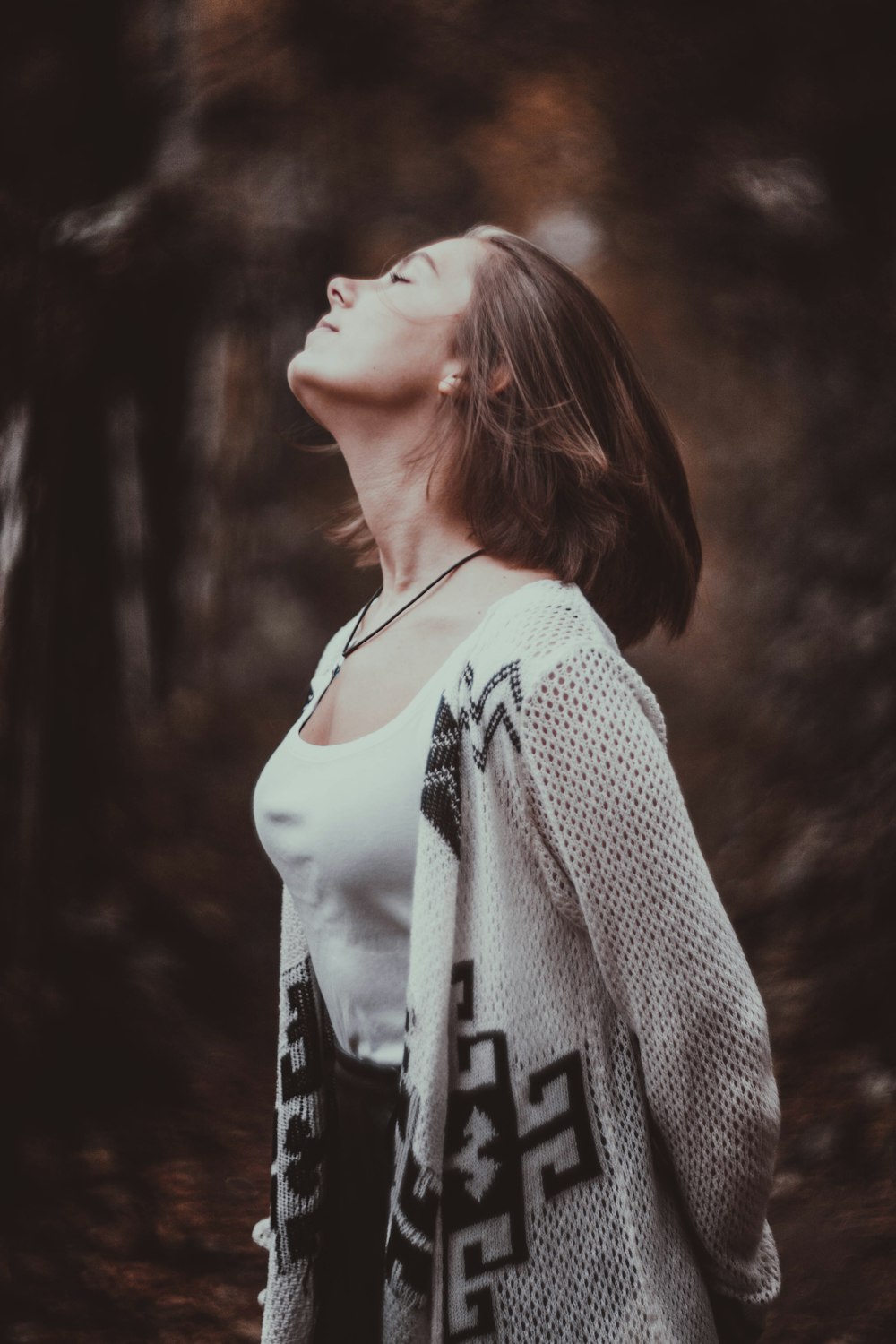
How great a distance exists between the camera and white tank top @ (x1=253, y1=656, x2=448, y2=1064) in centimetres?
75

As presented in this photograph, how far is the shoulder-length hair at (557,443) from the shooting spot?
0.89m

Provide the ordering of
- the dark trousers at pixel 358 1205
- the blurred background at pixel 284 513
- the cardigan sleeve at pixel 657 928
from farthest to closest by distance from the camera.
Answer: the blurred background at pixel 284 513 → the dark trousers at pixel 358 1205 → the cardigan sleeve at pixel 657 928

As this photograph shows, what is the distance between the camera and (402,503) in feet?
3.11

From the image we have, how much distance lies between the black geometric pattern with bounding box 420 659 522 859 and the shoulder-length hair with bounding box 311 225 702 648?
0.21 m

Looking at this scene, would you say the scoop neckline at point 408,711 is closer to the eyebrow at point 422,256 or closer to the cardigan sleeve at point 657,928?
the cardigan sleeve at point 657,928

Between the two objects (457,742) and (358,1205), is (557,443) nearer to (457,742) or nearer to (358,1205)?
(457,742)

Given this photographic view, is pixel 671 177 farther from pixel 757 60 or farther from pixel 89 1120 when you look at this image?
pixel 89 1120

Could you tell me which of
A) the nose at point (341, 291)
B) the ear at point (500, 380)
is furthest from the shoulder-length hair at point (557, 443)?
the nose at point (341, 291)

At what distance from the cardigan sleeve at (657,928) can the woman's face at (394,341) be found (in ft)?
1.17

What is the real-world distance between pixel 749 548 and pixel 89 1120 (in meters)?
2.18

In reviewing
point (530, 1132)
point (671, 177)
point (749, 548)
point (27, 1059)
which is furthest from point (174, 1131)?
point (671, 177)

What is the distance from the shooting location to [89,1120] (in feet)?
7.12

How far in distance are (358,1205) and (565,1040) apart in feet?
0.87

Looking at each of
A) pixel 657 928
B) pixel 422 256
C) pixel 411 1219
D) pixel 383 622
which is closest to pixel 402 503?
pixel 383 622
